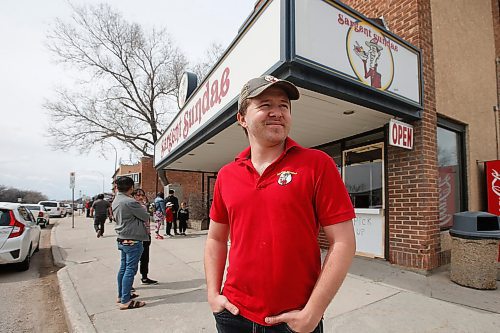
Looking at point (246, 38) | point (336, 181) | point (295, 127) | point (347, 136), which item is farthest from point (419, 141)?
A: point (336, 181)

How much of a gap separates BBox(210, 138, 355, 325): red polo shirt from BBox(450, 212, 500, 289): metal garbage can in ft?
13.1

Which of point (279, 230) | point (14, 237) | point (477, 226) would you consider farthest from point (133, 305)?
point (477, 226)

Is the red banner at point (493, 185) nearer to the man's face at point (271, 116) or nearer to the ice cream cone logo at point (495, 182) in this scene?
the ice cream cone logo at point (495, 182)

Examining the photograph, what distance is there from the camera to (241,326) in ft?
4.40

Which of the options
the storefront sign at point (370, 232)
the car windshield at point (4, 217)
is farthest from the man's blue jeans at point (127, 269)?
the storefront sign at point (370, 232)

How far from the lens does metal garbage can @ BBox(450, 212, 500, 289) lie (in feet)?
13.1

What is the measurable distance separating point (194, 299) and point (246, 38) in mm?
3918

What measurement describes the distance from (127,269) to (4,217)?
4.35 metres

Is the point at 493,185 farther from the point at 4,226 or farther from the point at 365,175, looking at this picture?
the point at 4,226

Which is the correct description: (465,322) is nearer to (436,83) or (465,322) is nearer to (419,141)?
(419,141)

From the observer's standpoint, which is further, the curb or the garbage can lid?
the garbage can lid

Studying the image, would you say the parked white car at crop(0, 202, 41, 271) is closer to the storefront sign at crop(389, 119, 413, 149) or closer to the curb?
the curb

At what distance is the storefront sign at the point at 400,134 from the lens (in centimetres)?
448

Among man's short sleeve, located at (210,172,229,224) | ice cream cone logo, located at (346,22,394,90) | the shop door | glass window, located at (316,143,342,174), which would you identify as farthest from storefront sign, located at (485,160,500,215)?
man's short sleeve, located at (210,172,229,224)
